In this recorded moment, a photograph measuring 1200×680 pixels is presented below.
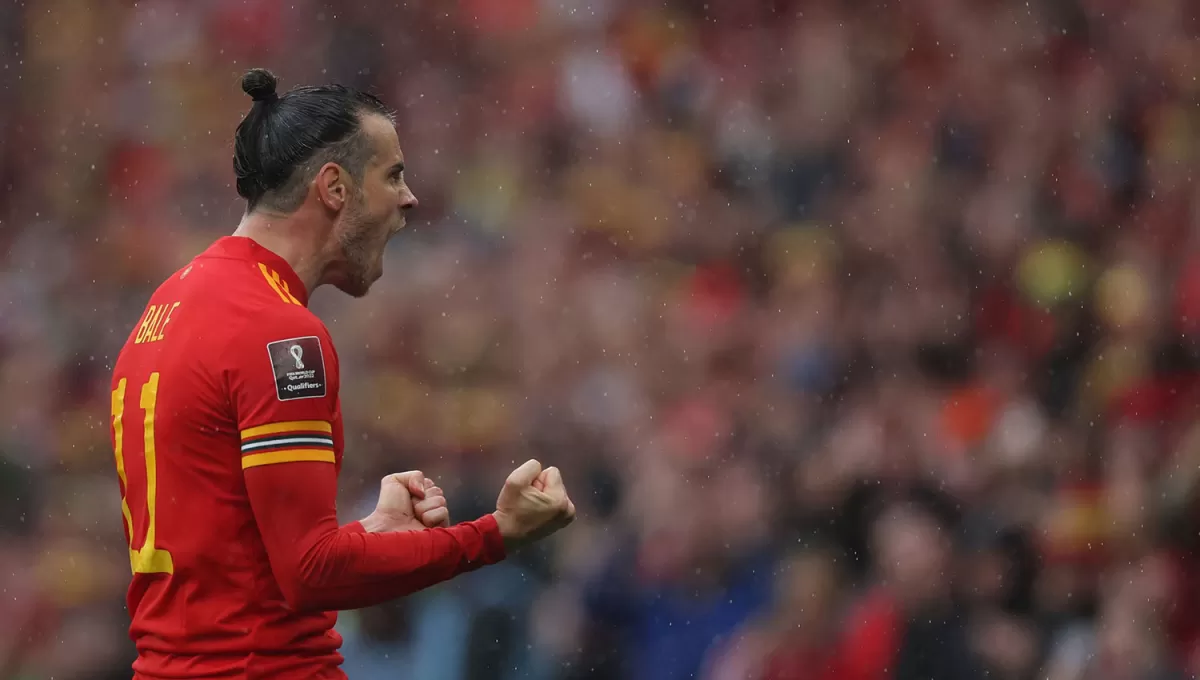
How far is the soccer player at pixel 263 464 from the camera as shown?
1.86m

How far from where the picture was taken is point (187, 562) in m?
1.91

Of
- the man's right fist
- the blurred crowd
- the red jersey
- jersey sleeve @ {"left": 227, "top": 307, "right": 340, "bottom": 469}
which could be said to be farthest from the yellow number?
the blurred crowd

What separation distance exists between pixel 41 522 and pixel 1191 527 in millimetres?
3979

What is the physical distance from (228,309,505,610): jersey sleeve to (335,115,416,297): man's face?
251 mm

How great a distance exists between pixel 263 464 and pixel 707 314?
390 centimetres

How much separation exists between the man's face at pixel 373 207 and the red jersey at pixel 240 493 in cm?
17

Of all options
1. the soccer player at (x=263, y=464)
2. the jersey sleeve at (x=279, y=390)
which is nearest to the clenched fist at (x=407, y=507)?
the soccer player at (x=263, y=464)

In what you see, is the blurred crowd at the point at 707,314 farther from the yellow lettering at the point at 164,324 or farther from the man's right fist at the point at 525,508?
the yellow lettering at the point at 164,324

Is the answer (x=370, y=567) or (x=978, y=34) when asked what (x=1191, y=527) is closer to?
(x=978, y=34)

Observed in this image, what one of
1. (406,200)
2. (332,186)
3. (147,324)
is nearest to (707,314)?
(406,200)

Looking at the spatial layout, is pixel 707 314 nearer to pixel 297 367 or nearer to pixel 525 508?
pixel 525 508

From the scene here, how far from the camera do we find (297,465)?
6.08 ft

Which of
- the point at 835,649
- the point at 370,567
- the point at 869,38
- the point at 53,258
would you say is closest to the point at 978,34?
the point at 869,38

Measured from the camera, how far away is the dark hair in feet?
6.84
